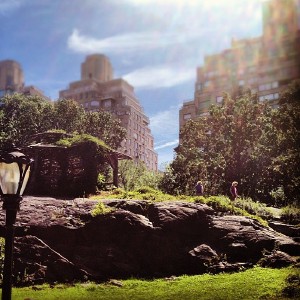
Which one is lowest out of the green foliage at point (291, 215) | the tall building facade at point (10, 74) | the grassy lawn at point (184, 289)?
the grassy lawn at point (184, 289)

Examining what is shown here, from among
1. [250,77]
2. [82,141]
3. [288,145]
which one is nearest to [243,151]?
[288,145]

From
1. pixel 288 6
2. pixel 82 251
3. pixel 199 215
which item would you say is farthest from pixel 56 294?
pixel 288 6

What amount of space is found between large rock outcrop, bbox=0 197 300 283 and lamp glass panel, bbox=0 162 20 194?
331 inches

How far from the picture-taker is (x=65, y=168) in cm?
2258

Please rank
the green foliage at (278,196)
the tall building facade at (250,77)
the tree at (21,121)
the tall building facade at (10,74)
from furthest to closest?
the tall building facade at (250,77)
the tree at (21,121)
the green foliage at (278,196)
the tall building facade at (10,74)

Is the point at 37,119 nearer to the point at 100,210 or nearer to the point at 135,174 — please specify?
the point at 135,174

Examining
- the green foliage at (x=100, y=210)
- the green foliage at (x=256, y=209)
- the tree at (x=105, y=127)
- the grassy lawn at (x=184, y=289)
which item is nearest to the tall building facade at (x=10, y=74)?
Result: the grassy lawn at (x=184, y=289)

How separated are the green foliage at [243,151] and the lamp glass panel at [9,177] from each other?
72.4 feet

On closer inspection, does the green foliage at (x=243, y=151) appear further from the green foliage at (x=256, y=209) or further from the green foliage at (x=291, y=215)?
the green foliage at (x=256, y=209)

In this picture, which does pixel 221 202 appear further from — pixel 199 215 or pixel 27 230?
pixel 27 230

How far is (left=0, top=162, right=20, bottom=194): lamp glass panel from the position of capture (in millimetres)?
6488

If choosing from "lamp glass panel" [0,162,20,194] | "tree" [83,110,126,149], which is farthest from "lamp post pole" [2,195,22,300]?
"tree" [83,110,126,149]

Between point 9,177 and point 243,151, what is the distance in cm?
2785

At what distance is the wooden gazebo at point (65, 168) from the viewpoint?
855 inches
